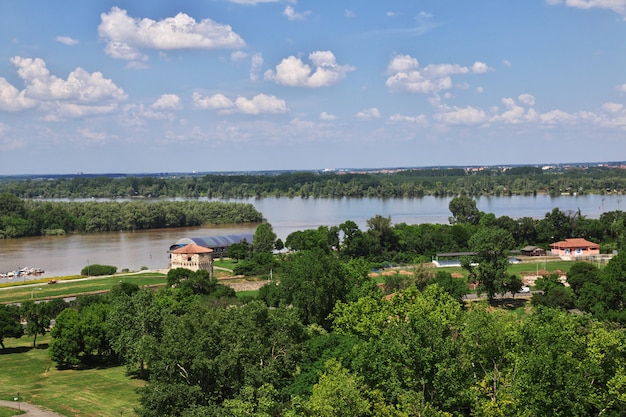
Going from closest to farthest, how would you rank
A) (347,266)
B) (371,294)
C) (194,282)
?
(371,294)
(347,266)
(194,282)

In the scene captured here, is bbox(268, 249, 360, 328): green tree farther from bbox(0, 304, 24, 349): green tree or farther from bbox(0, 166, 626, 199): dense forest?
bbox(0, 166, 626, 199): dense forest

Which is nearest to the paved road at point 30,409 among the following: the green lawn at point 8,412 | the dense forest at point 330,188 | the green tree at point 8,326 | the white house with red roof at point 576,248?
the green lawn at point 8,412

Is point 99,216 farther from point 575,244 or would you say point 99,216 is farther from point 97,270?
point 575,244

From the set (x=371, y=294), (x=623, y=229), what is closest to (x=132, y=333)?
(x=371, y=294)

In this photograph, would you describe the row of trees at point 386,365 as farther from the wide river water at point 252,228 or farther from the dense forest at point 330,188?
the dense forest at point 330,188

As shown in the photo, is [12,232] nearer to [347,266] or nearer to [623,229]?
[347,266]

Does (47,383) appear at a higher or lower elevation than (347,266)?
lower

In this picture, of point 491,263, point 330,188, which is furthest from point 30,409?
point 330,188
